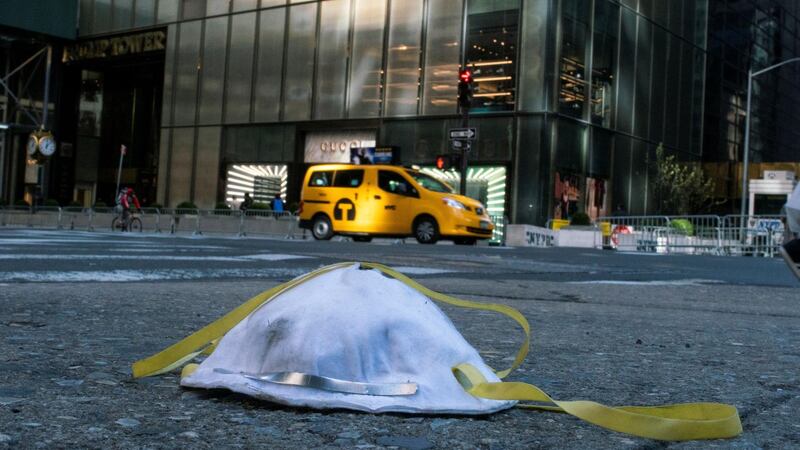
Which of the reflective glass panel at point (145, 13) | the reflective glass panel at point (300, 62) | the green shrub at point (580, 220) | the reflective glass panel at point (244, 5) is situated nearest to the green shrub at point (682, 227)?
the green shrub at point (580, 220)

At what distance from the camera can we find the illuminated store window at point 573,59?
31.0 metres

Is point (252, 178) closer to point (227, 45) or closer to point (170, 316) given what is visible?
point (227, 45)

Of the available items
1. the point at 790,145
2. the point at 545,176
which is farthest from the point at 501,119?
the point at 790,145

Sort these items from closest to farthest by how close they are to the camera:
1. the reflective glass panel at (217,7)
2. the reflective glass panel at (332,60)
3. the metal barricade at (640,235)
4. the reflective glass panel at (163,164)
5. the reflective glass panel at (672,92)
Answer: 1. the metal barricade at (640,235)
2. the reflective glass panel at (332,60)
3. the reflective glass panel at (672,92)
4. the reflective glass panel at (217,7)
5. the reflective glass panel at (163,164)

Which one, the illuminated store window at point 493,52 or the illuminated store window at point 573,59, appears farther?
the illuminated store window at point 573,59

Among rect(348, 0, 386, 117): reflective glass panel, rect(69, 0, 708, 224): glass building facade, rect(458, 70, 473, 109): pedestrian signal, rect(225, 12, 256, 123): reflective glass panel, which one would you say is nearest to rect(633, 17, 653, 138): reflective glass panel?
rect(69, 0, 708, 224): glass building facade

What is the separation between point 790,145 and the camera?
193ft

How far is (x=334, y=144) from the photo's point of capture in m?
35.2

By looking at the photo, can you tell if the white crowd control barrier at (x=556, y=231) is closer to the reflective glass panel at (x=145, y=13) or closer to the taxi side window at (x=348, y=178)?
the taxi side window at (x=348, y=178)

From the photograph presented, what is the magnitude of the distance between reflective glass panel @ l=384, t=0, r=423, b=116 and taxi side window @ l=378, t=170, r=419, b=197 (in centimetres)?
1184

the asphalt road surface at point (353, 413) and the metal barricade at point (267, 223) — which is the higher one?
the metal barricade at point (267, 223)

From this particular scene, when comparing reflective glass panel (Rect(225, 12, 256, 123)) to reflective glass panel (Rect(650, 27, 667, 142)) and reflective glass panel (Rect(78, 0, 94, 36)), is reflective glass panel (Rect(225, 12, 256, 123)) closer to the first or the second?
reflective glass panel (Rect(78, 0, 94, 36))

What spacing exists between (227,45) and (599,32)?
1568 cm

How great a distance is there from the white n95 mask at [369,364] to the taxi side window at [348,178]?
19.7 m
